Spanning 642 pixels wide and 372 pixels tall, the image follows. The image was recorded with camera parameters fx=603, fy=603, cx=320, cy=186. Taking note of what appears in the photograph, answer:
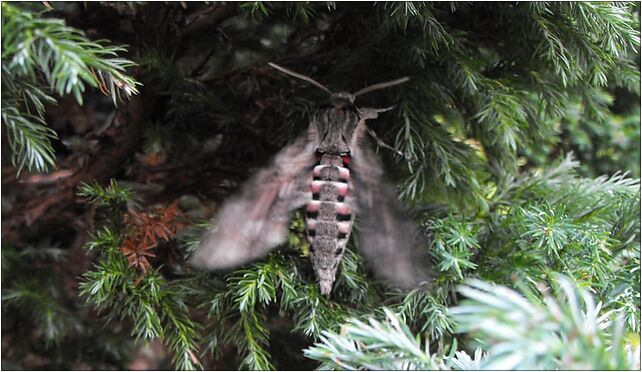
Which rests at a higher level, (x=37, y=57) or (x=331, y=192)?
(x=37, y=57)

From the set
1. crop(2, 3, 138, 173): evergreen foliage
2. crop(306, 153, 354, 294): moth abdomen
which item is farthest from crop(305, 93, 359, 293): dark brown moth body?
crop(2, 3, 138, 173): evergreen foliage

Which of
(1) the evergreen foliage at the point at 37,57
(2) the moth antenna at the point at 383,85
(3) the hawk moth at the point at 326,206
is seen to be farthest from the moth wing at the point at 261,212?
(1) the evergreen foliage at the point at 37,57

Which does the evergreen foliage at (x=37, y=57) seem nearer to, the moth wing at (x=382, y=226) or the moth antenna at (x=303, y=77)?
the moth antenna at (x=303, y=77)

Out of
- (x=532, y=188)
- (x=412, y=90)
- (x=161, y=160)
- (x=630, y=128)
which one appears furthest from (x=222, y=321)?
(x=630, y=128)

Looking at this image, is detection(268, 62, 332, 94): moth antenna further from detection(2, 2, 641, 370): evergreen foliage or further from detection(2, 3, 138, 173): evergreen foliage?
Answer: detection(2, 3, 138, 173): evergreen foliage

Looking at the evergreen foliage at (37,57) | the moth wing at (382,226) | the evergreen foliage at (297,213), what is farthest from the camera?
the moth wing at (382,226)

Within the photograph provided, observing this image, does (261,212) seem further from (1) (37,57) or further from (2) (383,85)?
(1) (37,57)

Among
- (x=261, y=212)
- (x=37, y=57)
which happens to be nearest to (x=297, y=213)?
(x=261, y=212)
